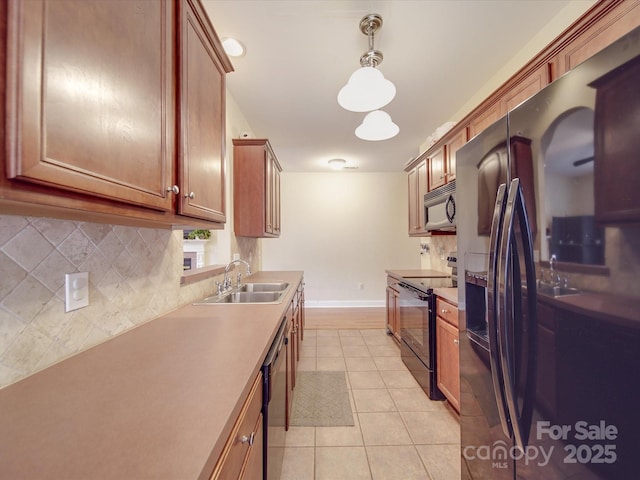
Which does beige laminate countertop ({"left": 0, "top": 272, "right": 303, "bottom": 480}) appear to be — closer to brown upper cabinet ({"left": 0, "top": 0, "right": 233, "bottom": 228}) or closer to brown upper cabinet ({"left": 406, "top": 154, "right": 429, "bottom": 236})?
brown upper cabinet ({"left": 0, "top": 0, "right": 233, "bottom": 228})

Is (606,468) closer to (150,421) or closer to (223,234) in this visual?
(150,421)

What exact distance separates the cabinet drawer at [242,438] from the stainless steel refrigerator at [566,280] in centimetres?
83

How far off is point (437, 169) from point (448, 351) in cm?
184

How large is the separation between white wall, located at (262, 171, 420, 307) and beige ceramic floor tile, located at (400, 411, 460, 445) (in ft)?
11.2

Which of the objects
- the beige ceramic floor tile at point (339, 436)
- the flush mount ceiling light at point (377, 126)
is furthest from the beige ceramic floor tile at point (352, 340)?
the flush mount ceiling light at point (377, 126)

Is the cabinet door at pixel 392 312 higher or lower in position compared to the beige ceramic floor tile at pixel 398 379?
higher

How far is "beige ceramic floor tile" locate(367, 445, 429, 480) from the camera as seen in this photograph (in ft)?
4.86

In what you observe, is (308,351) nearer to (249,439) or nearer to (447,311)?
(447,311)

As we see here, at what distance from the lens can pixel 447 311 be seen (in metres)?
1.96

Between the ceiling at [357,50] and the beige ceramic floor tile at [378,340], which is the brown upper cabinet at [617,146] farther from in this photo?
the beige ceramic floor tile at [378,340]

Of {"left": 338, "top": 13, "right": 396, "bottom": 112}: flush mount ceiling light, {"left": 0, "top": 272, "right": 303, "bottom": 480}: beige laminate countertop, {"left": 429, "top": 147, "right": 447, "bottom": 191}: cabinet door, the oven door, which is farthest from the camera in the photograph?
{"left": 429, "top": 147, "right": 447, "bottom": 191}: cabinet door

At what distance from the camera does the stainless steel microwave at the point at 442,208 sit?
228 cm

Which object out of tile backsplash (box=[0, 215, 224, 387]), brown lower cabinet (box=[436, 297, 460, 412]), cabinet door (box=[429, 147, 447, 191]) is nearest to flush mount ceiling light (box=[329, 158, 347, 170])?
cabinet door (box=[429, 147, 447, 191])

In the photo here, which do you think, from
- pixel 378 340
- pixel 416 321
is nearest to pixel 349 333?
pixel 378 340
